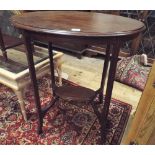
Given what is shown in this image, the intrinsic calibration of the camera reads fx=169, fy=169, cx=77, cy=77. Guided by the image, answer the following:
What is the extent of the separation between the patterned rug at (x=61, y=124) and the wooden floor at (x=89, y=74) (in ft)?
0.43

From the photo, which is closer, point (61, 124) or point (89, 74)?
point (61, 124)

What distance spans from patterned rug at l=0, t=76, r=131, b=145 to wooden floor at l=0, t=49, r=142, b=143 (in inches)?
5.2

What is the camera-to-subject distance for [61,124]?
1267 millimetres

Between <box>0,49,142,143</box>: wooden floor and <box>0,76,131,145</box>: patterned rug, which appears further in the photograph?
<box>0,49,142,143</box>: wooden floor

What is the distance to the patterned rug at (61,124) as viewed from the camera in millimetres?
1150

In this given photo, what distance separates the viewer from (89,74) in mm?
1981

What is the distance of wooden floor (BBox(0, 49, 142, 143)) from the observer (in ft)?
5.09

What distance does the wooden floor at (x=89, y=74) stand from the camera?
1.55 meters

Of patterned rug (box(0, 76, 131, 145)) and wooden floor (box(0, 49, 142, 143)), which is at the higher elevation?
patterned rug (box(0, 76, 131, 145))

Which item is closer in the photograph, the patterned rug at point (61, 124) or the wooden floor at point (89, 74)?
the patterned rug at point (61, 124)

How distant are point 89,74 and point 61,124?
2.80ft

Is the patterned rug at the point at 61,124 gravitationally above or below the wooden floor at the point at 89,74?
above

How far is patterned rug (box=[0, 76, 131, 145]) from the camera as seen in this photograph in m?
1.15
